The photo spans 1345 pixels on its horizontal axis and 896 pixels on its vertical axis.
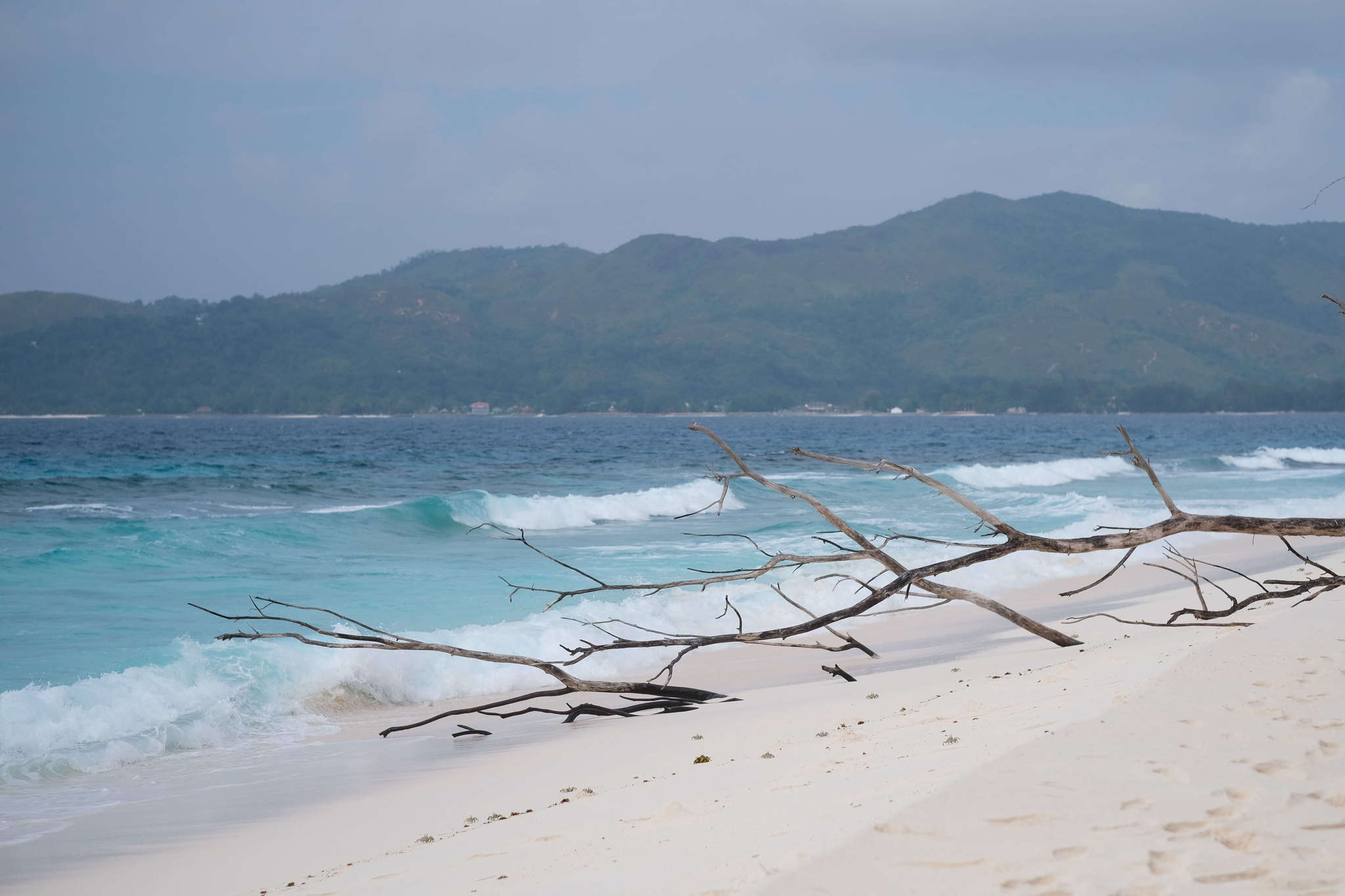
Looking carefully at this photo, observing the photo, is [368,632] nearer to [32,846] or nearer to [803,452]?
[32,846]

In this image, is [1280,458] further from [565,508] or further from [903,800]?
[903,800]

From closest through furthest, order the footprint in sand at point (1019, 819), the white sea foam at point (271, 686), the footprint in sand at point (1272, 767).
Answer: the footprint in sand at point (1019, 819)
the footprint in sand at point (1272, 767)
the white sea foam at point (271, 686)

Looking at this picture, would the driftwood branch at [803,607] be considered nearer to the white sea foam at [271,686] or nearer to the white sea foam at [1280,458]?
the white sea foam at [271,686]

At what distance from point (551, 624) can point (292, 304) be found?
502 feet

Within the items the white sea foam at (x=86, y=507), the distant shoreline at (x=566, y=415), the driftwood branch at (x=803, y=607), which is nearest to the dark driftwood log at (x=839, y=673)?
the driftwood branch at (x=803, y=607)

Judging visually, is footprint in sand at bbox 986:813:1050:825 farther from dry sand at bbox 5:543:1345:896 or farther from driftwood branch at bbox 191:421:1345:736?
driftwood branch at bbox 191:421:1345:736

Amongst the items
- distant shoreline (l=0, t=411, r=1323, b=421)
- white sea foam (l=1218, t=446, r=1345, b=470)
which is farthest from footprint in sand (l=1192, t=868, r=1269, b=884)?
distant shoreline (l=0, t=411, r=1323, b=421)

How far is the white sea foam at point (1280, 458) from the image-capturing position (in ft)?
135

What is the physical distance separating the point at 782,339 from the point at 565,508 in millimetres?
137441

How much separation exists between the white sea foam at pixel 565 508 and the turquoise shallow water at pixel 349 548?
0.23 feet

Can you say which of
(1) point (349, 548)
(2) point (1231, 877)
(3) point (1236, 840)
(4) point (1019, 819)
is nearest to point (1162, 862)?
(2) point (1231, 877)

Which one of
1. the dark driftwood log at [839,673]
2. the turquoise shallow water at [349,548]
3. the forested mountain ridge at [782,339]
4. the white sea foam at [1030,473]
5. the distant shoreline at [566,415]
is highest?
the forested mountain ridge at [782,339]

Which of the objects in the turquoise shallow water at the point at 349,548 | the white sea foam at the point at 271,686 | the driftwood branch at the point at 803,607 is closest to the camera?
the driftwood branch at the point at 803,607

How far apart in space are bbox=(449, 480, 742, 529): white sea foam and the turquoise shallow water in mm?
69
